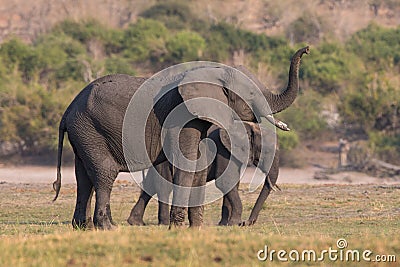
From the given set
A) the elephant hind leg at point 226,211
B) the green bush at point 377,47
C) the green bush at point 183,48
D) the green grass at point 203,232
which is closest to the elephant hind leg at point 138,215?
the green grass at point 203,232

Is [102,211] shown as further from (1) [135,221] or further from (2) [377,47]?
(2) [377,47]

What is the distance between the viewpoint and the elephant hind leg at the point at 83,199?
13398 millimetres

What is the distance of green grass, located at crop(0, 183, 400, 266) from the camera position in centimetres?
971

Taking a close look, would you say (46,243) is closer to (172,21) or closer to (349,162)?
(349,162)

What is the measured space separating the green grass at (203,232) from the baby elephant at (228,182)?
443 millimetres

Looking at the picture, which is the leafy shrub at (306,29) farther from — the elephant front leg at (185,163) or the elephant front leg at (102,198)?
the elephant front leg at (185,163)

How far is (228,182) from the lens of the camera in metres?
17.8

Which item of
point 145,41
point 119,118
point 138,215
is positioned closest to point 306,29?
point 145,41

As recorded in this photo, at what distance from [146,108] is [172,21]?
4354 centimetres

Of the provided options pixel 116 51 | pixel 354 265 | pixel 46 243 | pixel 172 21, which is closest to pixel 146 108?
pixel 46 243

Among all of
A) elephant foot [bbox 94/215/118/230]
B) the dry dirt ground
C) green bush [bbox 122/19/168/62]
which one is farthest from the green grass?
green bush [bbox 122/19/168/62]

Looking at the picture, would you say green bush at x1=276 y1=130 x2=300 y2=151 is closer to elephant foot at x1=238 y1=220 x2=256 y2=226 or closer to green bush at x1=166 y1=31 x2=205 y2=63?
green bush at x1=166 y1=31 x2=205 y2=63

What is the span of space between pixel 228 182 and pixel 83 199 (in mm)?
4658

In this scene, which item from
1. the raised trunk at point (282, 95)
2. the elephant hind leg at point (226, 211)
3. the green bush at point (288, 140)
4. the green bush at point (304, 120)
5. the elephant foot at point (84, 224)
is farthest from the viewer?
the green bush at point (304, 120)
